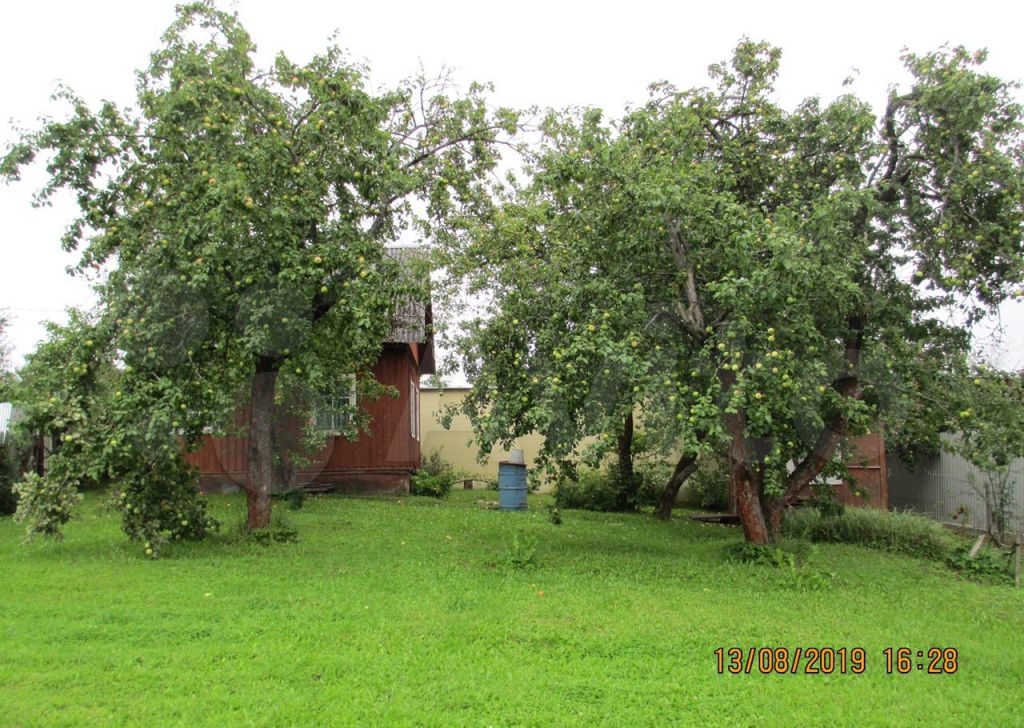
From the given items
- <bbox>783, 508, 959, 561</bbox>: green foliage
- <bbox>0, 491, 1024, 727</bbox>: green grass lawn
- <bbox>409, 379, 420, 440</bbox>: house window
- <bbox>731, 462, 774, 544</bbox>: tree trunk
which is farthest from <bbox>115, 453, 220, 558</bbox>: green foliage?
<bbox>783, 508, 959, 561</bbox>: green foliage

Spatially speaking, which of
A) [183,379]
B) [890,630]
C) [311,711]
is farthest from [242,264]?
[890,630]

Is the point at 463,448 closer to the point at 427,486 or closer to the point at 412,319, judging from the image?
the point at 427,486

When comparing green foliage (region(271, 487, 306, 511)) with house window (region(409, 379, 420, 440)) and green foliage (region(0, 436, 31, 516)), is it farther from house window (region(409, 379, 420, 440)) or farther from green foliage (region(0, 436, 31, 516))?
green foliage (region(0, 436, 31, 516))

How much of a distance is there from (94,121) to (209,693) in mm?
6434

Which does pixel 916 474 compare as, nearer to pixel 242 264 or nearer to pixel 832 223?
pixel 832 223

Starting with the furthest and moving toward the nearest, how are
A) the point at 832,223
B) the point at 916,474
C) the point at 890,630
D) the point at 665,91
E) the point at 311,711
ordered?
the point at 916,474 → the point at 665,91 → the point at 832,223 → the point at 890,630 → the point at 311,711

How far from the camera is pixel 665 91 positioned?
31.2ft

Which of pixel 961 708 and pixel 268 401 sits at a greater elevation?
pixel 268 401

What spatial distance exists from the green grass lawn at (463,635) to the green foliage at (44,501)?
0.49 m

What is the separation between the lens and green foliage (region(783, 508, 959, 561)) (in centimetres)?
1097

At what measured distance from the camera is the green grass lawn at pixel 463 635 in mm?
4566

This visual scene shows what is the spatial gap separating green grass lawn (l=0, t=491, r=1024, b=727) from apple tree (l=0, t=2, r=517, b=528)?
1913 millimetres

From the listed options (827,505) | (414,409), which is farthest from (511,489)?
(827,505)

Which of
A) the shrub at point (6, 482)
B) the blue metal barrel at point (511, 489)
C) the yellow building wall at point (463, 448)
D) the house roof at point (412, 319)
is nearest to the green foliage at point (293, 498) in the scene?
the house roof at point (412, 319)
